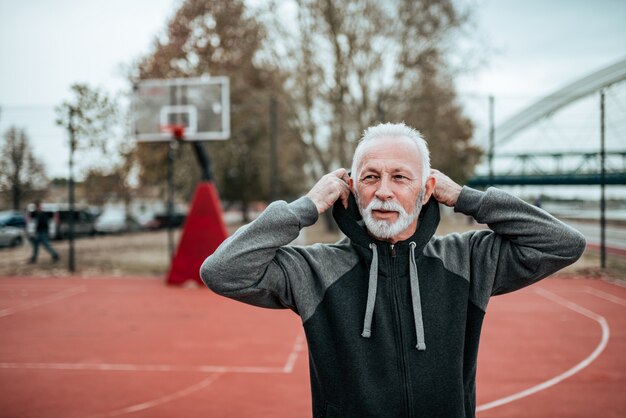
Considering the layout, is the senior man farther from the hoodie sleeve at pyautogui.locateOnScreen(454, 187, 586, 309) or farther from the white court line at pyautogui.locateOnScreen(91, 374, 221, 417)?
the white court line at pyautogui.locateOnScreen(91, 374, 221, 417)

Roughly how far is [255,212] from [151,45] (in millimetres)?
14515

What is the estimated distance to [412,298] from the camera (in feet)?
5.96

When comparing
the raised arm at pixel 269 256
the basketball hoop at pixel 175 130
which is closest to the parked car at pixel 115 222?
the basketball hoop at pixel 175 130

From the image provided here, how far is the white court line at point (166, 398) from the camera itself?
4.21 metres

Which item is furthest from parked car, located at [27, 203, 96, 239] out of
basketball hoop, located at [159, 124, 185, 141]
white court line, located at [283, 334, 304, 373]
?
white court line, located at [283, 334, 304, 373]

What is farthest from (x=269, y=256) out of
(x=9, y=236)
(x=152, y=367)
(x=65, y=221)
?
(x=65, y=221)

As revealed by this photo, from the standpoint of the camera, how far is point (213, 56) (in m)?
21.1

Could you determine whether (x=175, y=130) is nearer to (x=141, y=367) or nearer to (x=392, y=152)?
(x=141, y=367)

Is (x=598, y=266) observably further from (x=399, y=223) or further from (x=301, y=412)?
(x=399, y=223)

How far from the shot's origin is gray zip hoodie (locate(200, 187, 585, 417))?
1.76 metres

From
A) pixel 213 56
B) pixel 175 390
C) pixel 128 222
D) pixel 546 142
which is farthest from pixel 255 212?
pixel 175 390

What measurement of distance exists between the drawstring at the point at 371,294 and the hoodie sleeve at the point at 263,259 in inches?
10.1

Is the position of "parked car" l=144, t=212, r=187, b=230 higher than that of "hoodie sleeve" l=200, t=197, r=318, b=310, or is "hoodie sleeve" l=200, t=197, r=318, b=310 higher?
"hoodie sleeve" l=200, t=197, r=318, b=310

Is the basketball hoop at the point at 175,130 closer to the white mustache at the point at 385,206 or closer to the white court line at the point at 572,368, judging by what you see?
the white court line at the point at 572,368
